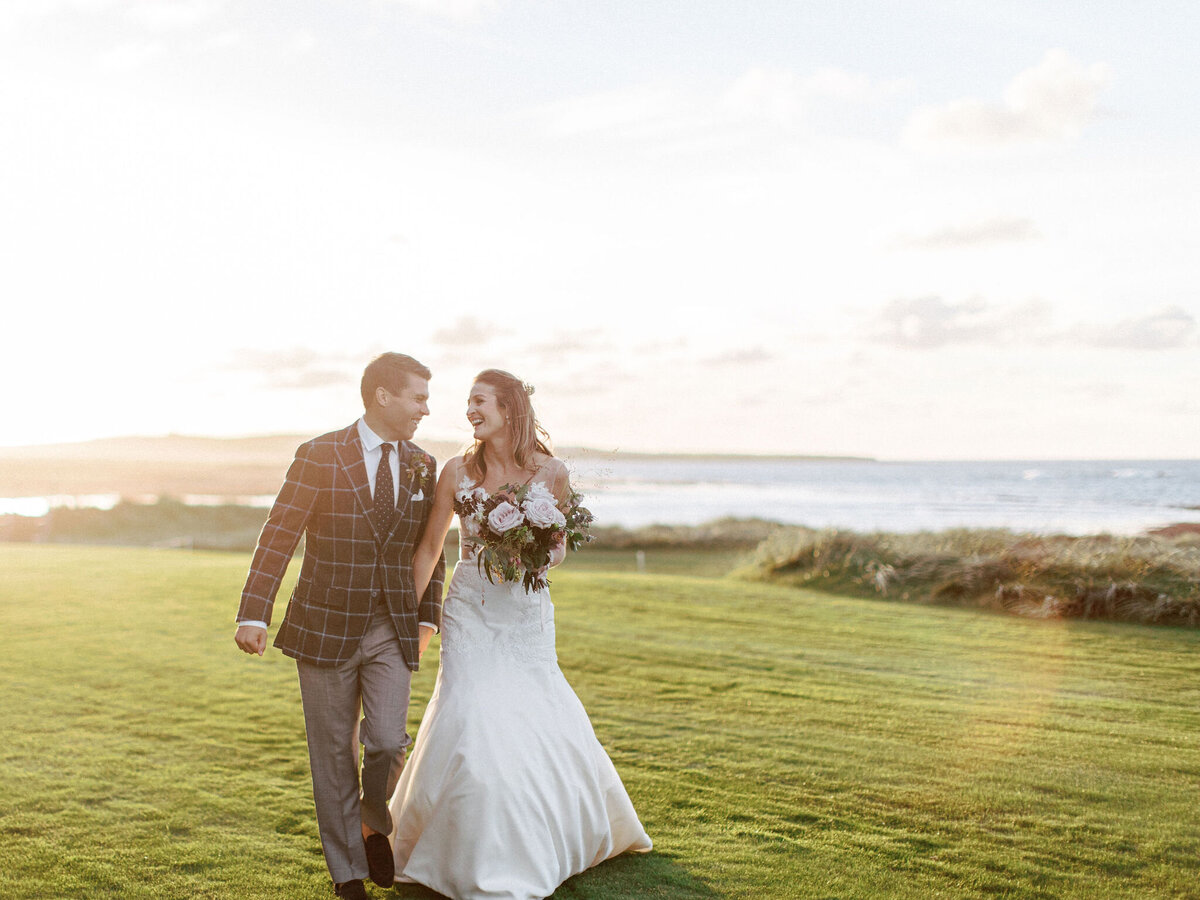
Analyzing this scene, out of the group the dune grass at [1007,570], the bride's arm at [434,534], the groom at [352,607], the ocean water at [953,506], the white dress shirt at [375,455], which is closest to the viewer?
the groom at [352,607]

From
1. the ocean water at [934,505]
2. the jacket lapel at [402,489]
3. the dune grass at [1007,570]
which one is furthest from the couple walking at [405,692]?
the ocean water at [934,505]

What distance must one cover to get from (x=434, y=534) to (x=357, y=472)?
0.46 metres

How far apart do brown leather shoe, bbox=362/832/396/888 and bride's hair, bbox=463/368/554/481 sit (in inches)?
61.7

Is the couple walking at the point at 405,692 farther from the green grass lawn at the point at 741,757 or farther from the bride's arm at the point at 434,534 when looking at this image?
the green grass lawn at the point at 741,757

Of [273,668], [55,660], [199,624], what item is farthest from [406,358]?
[199,624]

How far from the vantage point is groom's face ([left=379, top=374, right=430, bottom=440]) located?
3.83 metres

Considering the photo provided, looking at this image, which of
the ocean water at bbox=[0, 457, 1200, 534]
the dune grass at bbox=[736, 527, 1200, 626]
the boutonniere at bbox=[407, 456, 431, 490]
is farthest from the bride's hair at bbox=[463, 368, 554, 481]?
the ocean water at bbox=[0, 457, 1200, 534]

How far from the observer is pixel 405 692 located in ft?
12.7

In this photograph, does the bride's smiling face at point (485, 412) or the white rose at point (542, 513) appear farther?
the bride's smiling face at point (485, 412)

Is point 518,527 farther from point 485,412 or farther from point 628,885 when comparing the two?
point 628,885

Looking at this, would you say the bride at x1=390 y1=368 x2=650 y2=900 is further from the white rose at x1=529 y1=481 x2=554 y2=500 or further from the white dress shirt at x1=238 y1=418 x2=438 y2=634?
the white dress shirt at x1=238 y1=418 x2=438 y2=634

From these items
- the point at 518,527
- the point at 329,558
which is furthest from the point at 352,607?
the point at 518,527

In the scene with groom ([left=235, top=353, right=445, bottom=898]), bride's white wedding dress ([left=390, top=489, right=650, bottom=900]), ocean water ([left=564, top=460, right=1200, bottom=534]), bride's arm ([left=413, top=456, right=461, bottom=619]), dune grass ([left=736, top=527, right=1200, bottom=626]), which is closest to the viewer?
bride's white wedding dress ([left=390, top=489, right=650, bottom=900])

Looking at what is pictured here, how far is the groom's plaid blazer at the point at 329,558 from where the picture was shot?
371cm
